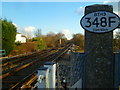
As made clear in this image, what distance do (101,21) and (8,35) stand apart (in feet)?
63.1

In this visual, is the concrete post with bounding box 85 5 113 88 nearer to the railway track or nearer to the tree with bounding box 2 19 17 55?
the railway track

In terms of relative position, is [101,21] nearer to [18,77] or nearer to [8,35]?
[18,77]

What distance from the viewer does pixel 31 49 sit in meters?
29.8

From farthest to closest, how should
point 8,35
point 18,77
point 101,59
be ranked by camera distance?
point 8,35 → point 18,77 → point 101,59

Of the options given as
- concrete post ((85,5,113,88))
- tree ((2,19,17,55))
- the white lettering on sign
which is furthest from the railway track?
tree ((2,19,17,55))

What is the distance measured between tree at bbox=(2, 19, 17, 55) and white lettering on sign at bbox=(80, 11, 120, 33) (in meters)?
18.8

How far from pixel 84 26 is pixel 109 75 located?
0.93 metres

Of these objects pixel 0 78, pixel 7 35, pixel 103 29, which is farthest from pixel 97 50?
pixel 7 35

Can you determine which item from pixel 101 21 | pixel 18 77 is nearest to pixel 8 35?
pixel 18 77

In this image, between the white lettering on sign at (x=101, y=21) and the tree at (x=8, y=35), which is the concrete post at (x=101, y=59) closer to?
the white lettering on sign at (x=101, y=21)

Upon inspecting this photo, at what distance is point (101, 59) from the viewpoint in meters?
2.31

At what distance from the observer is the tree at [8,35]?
19.4 m

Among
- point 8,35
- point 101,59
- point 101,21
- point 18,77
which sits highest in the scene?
point 8,35

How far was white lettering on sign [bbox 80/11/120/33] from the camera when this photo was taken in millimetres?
2283
